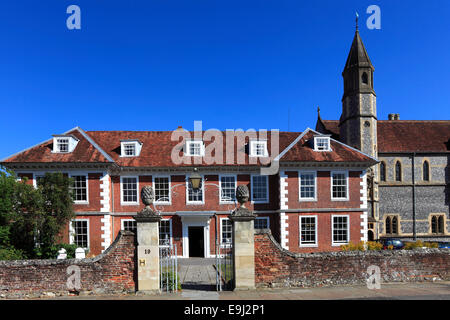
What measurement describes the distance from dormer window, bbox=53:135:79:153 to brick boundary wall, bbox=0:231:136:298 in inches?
522

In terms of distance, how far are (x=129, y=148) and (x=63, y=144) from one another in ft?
14.6

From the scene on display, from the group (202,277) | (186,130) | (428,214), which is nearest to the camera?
(202,277)

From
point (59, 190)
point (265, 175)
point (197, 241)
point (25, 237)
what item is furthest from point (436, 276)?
point (25, 237)

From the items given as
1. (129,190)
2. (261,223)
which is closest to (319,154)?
(261,223)

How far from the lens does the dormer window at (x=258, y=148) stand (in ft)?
77.9

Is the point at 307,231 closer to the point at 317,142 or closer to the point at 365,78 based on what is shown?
the point at 317,142

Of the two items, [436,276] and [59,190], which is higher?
[59,190]

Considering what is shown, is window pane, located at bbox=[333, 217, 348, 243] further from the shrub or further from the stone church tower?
→ the shrub

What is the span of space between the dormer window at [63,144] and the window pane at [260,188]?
13.2m

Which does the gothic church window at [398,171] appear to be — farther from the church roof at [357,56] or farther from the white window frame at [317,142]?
the white window frame at [317,142]

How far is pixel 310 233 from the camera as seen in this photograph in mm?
22141

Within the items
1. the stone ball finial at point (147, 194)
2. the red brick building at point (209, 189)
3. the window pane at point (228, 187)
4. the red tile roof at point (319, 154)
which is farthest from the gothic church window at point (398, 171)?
the stone ball finial at point (147, 194)

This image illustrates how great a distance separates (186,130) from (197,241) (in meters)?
9.15

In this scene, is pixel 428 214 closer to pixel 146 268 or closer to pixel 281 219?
pixel 281 219
